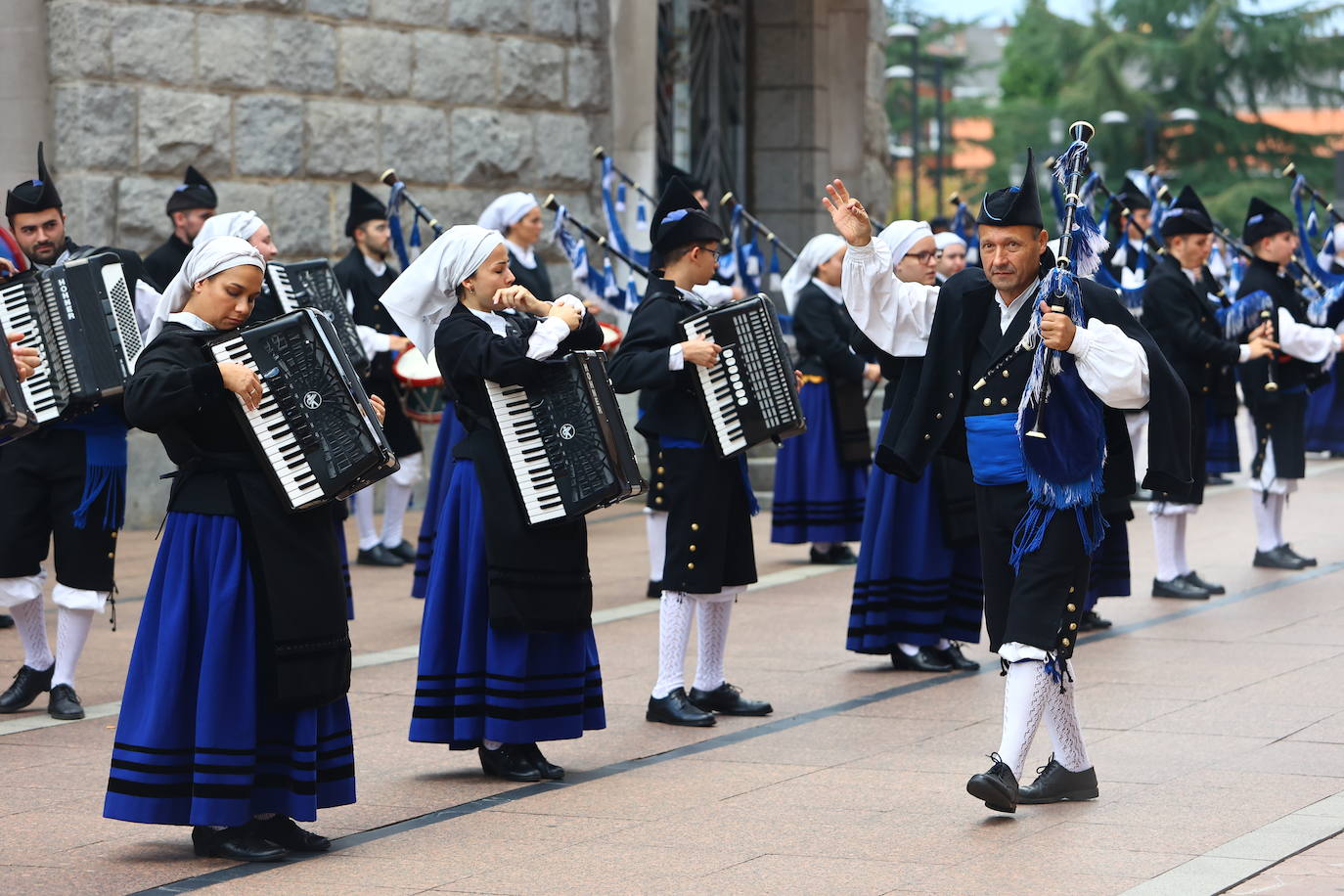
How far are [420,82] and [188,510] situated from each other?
8.45 meters

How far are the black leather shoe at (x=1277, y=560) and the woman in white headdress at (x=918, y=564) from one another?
144 inches

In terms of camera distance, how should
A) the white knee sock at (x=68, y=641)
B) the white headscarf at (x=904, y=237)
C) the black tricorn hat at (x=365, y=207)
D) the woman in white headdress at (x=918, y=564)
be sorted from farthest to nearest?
the black tricorn hat at (x=365, y=207), the white headscarf at (x=904, y=237), the woman in white headdress at (x=918, y=564), the white knee sock at (x=68, y=641)

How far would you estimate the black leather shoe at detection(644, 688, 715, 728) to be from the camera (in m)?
7.39

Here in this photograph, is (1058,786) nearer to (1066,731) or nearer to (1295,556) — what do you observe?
(1066,731)

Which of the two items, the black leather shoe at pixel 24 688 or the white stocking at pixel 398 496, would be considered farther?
the white stocking at pixel 398 496

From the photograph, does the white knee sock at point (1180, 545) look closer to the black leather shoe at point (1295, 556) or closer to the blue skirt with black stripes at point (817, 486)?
the black leather shoe at point (1295, 556)

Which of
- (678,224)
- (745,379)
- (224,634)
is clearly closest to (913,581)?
(745,379)

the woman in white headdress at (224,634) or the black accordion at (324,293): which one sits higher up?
the black accordion at (324,293)

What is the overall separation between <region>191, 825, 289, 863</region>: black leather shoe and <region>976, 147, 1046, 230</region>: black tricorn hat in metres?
2.65

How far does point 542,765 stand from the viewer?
6.54 meters

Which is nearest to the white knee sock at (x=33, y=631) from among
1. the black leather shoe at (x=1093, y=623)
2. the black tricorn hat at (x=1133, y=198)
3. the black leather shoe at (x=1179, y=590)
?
the black leather shoe at (x=1093, y=623)

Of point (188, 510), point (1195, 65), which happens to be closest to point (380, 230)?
point (188, 510)

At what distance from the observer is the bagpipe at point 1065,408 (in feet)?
18.9

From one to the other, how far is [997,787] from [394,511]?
6542 millimetres
